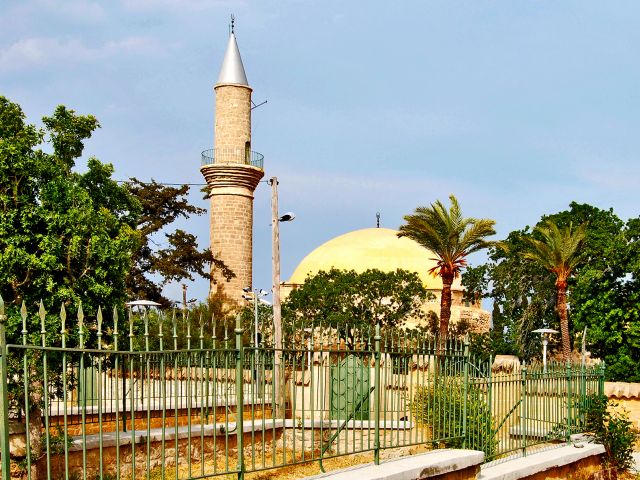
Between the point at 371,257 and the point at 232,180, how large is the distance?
17464mm

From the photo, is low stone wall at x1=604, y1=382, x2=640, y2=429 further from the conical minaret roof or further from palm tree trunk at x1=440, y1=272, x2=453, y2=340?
the conical minaret roof

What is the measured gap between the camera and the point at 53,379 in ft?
29.6

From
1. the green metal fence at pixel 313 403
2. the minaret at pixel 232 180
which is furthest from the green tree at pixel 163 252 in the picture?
the green metal fence at pixel 313 403

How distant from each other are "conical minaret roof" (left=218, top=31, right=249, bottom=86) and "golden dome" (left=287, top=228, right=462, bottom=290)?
54.5 ft

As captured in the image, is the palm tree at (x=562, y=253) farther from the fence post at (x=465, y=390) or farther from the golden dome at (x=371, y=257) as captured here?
the golden dome at (x=371, y=257)

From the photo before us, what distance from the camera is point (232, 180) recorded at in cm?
3509

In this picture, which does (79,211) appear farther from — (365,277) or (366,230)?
(366,230)

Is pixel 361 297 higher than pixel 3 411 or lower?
lower

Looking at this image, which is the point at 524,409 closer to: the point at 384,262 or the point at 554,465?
the point at 554,465

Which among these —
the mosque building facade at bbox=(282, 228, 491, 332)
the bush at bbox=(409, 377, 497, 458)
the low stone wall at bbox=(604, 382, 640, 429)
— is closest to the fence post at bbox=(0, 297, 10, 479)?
the bush at bbox=(409, 377, 497, 458)

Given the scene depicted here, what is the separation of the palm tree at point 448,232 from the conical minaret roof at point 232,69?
11663mm

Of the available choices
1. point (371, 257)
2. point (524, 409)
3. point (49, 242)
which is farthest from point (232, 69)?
point (524, 409)

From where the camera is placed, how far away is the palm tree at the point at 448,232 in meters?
27.6

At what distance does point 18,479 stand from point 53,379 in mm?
1151
